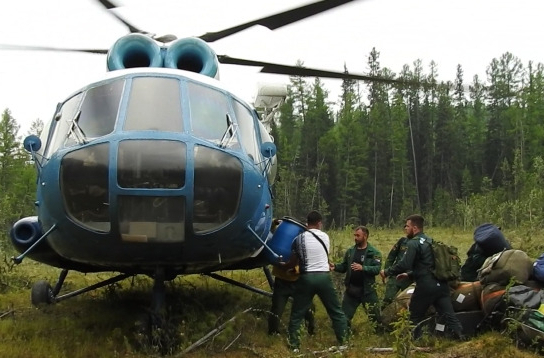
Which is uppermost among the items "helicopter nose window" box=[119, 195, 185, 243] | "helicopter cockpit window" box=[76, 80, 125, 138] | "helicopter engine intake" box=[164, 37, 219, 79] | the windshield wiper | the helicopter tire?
"helicopter engine intake" box=[164, 37, 219, 79]

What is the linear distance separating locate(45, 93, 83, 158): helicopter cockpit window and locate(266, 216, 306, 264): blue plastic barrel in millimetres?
2218

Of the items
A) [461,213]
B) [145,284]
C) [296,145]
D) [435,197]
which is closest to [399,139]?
[435,197]

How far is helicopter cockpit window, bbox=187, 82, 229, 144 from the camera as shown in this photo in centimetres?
514

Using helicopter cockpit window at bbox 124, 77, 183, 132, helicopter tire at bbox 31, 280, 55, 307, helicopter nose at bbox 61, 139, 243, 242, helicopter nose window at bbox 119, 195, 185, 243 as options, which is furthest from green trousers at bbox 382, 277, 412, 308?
helicopter tire at bbox 31, 280, 55, 307

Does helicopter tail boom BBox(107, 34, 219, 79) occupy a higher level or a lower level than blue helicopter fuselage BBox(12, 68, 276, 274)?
higher

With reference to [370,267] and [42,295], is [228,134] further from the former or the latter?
[42,295]

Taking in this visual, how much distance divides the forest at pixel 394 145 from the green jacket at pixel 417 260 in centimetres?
4300

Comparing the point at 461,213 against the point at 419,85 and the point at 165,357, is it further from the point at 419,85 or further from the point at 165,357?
the point at 165,357

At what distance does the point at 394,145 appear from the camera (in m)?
57.2

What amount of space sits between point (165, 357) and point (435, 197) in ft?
177

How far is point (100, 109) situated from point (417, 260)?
11.0 ft

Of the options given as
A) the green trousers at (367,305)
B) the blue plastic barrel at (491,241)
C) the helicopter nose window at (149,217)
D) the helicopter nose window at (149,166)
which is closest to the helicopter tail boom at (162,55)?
the helicopter nose window at (149,166)

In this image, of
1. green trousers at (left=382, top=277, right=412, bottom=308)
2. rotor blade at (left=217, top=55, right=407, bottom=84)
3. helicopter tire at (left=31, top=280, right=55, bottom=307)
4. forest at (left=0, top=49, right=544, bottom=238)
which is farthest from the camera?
forest at (left=0, top=49, right=544, bottom=238)

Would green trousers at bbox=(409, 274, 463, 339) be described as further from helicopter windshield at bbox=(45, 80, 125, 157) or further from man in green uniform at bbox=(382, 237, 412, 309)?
helicopter windshield at bbox=(45, 80, 125, 157)
